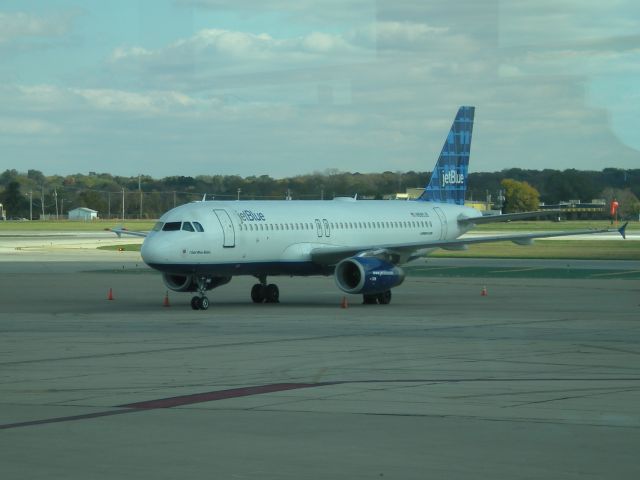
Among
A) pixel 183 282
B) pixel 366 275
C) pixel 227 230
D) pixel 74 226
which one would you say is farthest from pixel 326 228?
pixel 74 226

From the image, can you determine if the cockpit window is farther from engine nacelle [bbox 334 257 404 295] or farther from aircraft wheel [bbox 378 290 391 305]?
aircraft wheel [bbox 378 290 391 305]

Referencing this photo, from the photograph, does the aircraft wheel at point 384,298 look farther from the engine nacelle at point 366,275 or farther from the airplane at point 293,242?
the engine nacelle at point 366,275

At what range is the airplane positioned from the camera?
3522 centimetres

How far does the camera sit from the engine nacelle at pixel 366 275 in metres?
36.3

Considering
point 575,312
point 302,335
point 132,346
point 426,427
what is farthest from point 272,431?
point 575,312

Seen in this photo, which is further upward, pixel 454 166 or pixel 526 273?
pixel 454 166

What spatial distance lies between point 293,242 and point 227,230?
320 centimetres

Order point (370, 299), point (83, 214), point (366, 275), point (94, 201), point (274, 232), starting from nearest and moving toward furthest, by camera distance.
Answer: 1. point (366, 275)
2. point (274, 232)
3. point (370, 299)
4. point (94, 201)
5. point (83, 214)

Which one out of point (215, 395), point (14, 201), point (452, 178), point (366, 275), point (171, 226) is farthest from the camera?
point (14, 201)

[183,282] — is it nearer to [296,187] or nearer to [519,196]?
[296,187]

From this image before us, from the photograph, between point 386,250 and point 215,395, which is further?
point 386,250

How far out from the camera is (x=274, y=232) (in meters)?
37.7

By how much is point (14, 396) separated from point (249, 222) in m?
20.3

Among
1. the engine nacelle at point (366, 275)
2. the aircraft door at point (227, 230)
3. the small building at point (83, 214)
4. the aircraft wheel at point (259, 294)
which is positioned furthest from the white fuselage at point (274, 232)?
the small building at point (83, 214)
